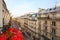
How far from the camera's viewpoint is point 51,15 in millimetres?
13078

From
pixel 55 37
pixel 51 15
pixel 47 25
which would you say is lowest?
pixel 55 37

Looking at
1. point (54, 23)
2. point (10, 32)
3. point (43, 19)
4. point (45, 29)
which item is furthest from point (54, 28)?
point (10, 32)

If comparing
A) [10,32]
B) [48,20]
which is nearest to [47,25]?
[48,20]

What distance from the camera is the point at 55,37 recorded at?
11.8m

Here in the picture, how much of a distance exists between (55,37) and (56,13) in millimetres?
1889

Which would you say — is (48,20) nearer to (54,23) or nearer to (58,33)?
(54,23)

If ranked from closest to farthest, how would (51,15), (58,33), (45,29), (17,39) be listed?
(17,39) → (58,33) → (51,15) → (45,29)

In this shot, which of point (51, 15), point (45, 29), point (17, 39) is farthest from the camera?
point (45, 29)

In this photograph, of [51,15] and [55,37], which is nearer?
[55,37]

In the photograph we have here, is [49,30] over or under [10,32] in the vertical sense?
under

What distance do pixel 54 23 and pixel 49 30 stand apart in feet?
4.01

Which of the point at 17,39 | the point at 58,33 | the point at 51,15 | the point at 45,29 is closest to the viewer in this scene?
the point at 17,39

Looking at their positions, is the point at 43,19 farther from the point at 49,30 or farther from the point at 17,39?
the point at 17,39

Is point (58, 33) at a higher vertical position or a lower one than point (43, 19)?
lower
